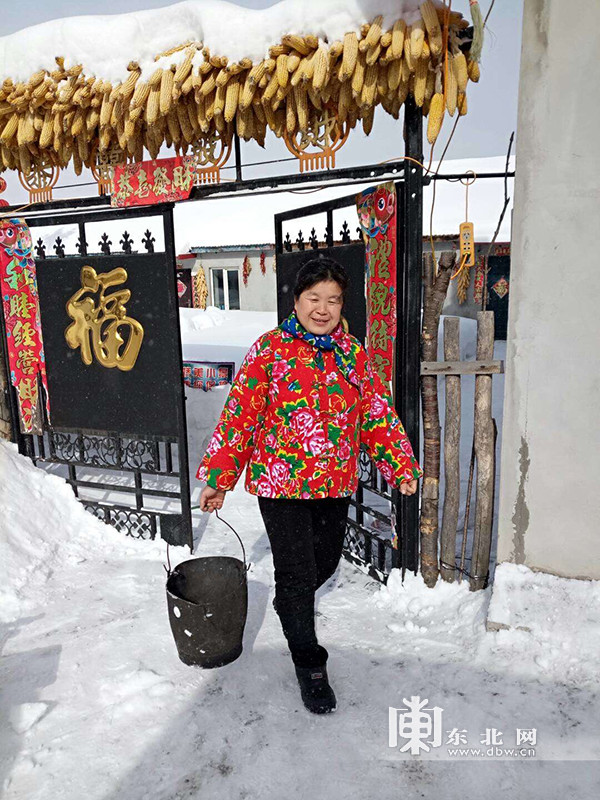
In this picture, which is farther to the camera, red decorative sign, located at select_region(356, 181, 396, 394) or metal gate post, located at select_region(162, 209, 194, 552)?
metal gate post, located at select_region(162, 209, 194, 552)

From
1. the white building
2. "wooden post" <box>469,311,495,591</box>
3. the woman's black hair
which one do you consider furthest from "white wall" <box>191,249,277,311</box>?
the woman's black hair

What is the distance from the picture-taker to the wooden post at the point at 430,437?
11.6 feet

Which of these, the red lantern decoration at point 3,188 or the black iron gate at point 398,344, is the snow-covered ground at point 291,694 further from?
the red lantern decoration at point 3,188

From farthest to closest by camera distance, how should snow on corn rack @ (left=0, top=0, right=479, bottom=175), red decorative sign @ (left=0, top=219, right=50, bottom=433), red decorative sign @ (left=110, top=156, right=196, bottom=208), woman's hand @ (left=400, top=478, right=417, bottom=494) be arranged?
red decorative sign @ (left=0, top=219, right=50, bottom=433) < red decorative sign @ (left=110, top=156, right=196, bottom=208) < snow on corn rack @ (left=0, top=0, right=479, bottom=175) < woman's hand @ (left=400, top=478, right=417, bottom=494)

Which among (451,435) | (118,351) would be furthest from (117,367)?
(451,435)

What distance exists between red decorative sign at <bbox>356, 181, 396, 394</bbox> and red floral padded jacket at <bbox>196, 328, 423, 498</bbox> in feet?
3.25

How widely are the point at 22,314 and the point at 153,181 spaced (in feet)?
5.36

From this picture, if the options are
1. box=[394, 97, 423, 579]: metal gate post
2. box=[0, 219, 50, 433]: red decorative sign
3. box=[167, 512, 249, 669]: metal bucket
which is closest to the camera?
box=[167, 512, 249, 669]: metal bucket

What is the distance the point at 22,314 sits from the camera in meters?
4.74

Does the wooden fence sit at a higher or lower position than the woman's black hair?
lower

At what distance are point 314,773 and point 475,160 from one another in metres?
34.0

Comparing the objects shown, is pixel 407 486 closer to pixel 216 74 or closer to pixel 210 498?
pixel 210 498

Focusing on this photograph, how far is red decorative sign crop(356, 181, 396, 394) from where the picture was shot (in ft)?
11.3

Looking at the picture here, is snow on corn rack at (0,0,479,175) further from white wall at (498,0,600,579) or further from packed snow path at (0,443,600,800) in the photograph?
packed snow path at (0,443,600,800)
